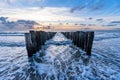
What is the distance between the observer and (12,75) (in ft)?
19.0

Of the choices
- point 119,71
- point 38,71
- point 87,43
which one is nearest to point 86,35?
point 87,43

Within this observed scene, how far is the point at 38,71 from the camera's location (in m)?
6.27

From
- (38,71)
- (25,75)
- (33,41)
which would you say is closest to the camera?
(25,75)

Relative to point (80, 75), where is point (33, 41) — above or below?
above

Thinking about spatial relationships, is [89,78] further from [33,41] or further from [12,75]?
[33,41]

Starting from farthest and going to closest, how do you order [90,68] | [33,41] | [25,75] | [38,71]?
[33,41] < [90,68] < [38,71] < [25,75]

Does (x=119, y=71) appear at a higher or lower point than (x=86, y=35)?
lower

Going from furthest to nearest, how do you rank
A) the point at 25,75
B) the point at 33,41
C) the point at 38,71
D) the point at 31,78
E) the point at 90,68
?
the point at 33,41 < the point at 90,68 < the point at 38,71 < the point at 25,75 < the point at 31,78

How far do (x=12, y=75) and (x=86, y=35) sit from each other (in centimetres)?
558

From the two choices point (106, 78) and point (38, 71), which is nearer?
Result: point (106, 78)

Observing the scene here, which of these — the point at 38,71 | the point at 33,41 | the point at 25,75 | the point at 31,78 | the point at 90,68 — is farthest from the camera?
the point at 33,41

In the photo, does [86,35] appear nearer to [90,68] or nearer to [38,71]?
[90,68]

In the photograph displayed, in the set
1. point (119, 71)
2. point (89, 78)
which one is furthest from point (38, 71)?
point (119, 71)

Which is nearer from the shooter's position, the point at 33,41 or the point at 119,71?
the point at 119,71
